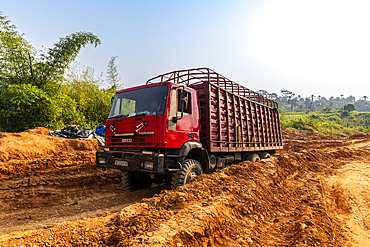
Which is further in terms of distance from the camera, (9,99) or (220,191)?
(9,99)

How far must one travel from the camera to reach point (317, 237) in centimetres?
290

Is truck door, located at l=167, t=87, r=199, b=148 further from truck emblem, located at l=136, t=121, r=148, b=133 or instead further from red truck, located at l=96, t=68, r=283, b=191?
truck emblem, located at l=136, t=121, r=148, b=133

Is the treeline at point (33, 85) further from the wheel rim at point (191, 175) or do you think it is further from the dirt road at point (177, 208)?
the wheel rim at point (191, 175)

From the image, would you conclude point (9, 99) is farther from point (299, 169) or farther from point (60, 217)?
point (299, 169)

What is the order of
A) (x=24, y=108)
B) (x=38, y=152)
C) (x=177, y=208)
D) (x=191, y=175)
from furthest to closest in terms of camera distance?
(x=24, y=108) < (x=38, y=152) < (x=191, y=175) < (x=177, y=208)

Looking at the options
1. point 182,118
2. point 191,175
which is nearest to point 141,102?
point 182,118

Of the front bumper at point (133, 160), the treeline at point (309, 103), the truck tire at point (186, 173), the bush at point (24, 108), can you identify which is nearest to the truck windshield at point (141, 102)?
the front bumper at point (133, 160)

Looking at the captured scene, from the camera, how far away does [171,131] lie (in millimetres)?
4895

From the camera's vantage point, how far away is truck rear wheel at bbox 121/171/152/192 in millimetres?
5996

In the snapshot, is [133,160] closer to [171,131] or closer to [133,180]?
[171,131]

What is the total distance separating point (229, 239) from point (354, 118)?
73083mm

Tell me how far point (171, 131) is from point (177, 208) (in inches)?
72.1

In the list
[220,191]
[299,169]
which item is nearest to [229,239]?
[220,191]

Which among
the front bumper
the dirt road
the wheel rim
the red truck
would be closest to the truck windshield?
the red truck
